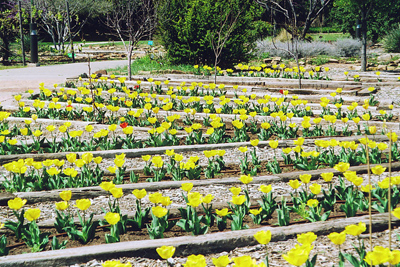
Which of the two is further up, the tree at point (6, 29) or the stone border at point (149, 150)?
the tree at point (6, 29)

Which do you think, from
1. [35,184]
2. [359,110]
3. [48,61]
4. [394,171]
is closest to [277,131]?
[394,171]

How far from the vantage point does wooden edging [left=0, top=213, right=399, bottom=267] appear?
2.78m

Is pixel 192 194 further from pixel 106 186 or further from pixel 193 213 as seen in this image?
pixel 106 186

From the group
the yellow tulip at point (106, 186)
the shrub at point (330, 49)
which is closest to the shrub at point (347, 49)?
the shrub at point (330, 49)

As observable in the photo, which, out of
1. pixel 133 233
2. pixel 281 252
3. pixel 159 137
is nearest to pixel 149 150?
pixel 159 137

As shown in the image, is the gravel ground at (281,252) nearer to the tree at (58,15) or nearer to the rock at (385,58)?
the rock at (385,58)

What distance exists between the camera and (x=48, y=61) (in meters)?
19.0

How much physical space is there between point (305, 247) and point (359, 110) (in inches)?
236

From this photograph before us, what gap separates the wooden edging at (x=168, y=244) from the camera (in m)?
2.78

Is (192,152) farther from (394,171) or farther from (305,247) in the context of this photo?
(305,247)

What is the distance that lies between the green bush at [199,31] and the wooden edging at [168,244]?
9.17 meters

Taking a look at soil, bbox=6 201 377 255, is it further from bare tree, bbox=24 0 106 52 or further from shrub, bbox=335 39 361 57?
bare tree, bbox=24 0 106 52

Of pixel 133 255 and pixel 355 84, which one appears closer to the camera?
pixel 133 255

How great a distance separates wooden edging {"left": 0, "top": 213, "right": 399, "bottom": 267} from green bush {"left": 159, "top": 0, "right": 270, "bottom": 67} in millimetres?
9168
